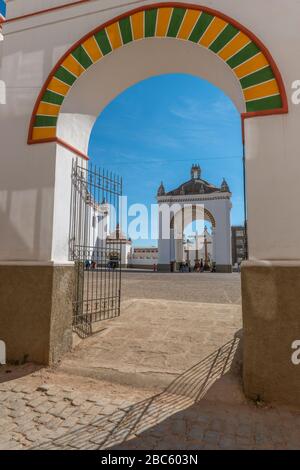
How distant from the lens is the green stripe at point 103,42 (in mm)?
4422

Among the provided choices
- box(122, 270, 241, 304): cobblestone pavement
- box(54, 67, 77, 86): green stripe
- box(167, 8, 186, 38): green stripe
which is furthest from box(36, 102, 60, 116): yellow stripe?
box(122, 270, 241, 304): cobblestone pavement

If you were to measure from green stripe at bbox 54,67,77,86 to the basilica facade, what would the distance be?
25322 millimetres

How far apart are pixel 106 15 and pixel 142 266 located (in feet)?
104

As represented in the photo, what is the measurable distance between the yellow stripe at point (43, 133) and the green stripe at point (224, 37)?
232 cm

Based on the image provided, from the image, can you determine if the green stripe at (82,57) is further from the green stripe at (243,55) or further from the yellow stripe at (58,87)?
the green stripe at (243,55)

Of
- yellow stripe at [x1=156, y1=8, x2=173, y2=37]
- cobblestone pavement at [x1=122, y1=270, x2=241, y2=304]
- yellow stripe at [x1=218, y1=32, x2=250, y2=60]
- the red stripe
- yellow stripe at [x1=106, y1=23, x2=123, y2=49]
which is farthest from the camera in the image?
cobblestone pavement at [x1=122, y1=270, x2=241, y2=304]

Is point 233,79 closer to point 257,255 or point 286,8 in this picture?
point 286,8

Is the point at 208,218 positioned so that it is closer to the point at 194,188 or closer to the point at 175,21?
the point at 194,188

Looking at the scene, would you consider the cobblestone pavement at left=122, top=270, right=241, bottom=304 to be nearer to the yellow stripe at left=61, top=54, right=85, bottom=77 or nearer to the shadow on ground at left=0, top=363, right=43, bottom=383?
the shadow on ground at left=0, top=363, right=43, bottom=383

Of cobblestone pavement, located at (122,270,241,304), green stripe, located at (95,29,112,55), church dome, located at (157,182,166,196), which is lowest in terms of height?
cobblestone pavement, located at (122,270,241,304)

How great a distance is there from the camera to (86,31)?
4.54 meters

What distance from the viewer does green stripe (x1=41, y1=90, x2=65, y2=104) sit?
4.54 metres

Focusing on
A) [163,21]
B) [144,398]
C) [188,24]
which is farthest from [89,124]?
[144,398]
